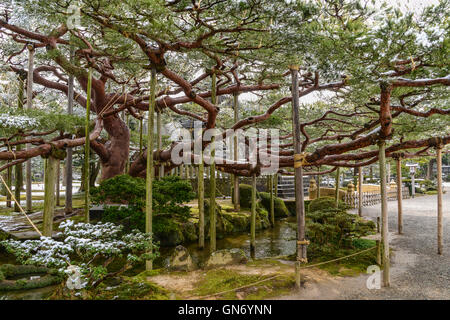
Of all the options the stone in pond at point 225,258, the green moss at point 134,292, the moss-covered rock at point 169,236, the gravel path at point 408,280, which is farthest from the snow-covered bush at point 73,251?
the moss-covered rock at point 169,236

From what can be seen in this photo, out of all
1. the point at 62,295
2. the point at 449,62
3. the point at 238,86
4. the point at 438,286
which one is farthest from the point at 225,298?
the point at 238,86

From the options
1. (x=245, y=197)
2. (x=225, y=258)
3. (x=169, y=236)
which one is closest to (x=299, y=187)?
(x=225, y=258)

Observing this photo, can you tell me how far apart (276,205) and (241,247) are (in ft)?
16.0

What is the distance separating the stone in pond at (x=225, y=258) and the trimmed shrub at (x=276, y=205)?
6426 millimetres

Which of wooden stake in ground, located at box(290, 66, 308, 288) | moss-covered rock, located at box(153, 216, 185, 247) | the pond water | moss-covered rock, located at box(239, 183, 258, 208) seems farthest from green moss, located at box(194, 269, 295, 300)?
moss-covered rock, located at box(239, 183, 258, 208)

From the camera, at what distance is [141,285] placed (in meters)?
3.35

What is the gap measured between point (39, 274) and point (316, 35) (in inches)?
237

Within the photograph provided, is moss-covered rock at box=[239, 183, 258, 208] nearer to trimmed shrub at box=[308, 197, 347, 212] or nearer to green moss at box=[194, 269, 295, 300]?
trimmed shrub at box=[308, 197, 347, 212]

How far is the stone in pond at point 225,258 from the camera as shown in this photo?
15.3ft

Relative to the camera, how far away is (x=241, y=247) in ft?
23.4

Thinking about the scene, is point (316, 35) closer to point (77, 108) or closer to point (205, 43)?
point (205, 43)

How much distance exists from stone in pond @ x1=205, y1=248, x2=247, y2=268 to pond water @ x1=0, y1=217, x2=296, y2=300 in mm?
1002

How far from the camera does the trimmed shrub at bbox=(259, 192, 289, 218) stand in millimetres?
11250

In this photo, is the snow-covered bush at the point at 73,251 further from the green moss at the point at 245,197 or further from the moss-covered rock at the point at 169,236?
the green moss at the point at 245,197
